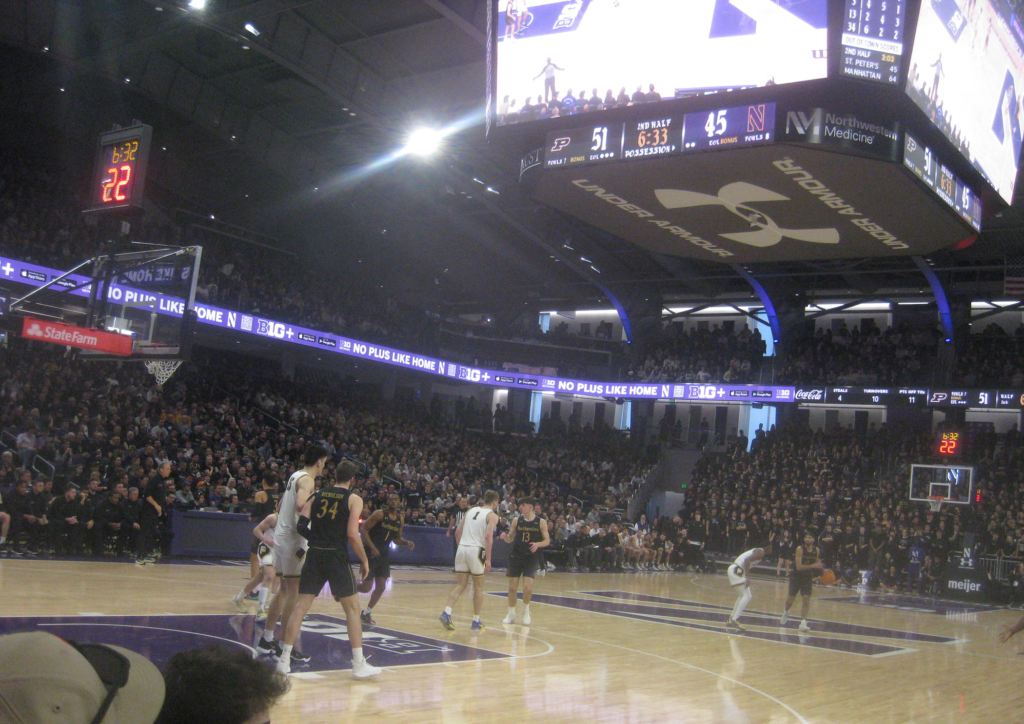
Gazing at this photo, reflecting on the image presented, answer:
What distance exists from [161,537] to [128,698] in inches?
644

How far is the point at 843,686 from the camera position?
30.9ft

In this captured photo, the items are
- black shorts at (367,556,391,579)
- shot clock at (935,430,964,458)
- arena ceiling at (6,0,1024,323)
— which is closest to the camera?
black shorts at (367,556,391,579)

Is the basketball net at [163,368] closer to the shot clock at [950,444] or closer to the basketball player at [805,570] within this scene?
the basketball player at [805,570]

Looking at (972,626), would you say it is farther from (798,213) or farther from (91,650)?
(91,650)

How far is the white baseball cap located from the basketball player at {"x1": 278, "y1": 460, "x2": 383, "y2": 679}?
20.2 feet

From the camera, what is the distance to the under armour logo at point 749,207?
1282cm

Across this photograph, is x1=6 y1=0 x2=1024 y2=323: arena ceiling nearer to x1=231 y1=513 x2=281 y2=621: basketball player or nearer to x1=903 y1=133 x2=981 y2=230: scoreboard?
x1=903 y1=133 x2=981 y2=230: scoreboard

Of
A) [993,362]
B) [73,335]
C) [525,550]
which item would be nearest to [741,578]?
[525,550]

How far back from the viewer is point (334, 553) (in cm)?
759

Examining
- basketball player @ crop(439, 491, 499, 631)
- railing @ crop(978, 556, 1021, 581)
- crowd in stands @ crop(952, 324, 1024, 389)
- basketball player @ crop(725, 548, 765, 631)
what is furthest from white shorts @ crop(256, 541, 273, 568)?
crowd in stands @ crop(952, 324, 1024, 389)

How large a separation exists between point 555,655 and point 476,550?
1.86 meters

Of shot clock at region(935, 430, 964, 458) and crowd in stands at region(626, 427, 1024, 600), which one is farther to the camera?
shot clock at region(935, 430, 964, 458)

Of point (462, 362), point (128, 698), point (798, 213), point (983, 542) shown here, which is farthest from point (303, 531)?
point (462, 362)

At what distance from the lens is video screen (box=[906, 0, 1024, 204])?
1066 cm
